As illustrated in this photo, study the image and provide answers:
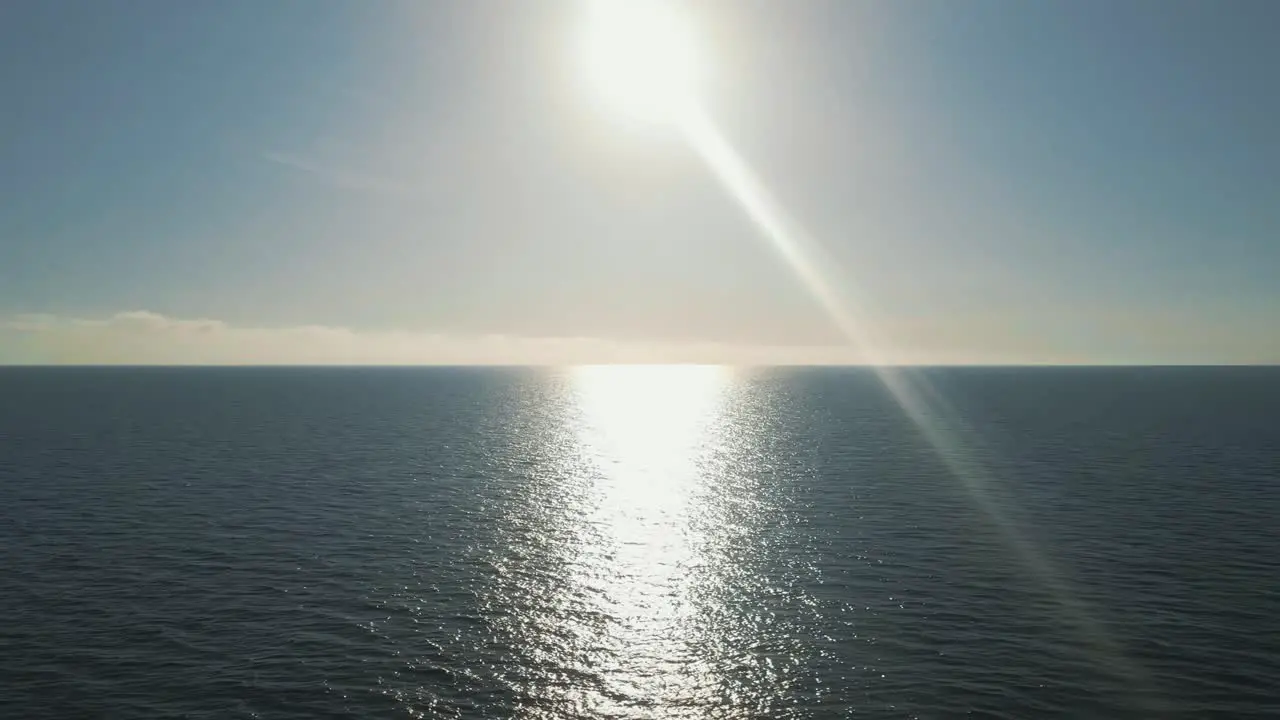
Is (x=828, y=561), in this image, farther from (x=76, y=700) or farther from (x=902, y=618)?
(x=76, y=700)

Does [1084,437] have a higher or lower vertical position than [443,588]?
higher

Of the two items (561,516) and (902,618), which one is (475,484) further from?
(902,618)

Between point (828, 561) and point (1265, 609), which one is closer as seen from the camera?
point (1265, 609)

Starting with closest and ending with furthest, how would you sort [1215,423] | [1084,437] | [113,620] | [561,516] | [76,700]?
[76,700], [113,620], [561,516], [1084,437], [1215,423]

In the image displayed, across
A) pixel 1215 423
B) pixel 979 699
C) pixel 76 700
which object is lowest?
pixel 76 700

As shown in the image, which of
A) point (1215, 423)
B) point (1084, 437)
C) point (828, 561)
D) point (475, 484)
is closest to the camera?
point (828, 561)

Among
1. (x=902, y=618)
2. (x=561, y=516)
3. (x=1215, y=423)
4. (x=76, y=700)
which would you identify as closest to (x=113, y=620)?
(x=76, y=700)
